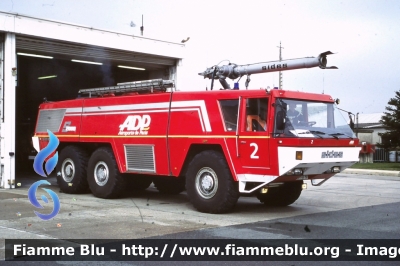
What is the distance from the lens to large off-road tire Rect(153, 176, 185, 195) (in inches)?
531

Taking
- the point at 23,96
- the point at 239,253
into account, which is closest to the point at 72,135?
the point at 239,253

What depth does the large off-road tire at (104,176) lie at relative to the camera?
12.4 metres

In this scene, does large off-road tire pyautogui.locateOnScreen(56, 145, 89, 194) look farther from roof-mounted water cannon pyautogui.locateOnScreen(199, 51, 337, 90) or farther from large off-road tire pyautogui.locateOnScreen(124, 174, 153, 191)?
roof-mounted water cannon pyautogui.locateOnScreen(199, 51, 337, 90)

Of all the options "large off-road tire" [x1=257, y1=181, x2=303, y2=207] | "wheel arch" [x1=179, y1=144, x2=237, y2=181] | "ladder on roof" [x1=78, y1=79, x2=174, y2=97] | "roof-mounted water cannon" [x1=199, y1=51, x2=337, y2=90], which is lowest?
"large off-road tire" [x1=257, y1=181, x2=303, y2=207]

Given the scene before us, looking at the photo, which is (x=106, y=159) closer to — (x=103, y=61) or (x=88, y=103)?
(x=88, y=103)

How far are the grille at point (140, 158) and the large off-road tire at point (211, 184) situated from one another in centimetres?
125

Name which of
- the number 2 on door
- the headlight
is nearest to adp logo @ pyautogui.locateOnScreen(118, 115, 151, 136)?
the number 2 on door

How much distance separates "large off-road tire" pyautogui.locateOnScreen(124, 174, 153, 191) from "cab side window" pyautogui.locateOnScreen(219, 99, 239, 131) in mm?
3432

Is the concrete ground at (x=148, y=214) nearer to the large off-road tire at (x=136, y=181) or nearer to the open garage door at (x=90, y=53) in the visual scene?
the large off-road tire at (x=136, y=181)

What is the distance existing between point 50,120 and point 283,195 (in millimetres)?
6648

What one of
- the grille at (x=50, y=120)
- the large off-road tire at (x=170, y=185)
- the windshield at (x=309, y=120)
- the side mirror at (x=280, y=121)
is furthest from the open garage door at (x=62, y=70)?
the side mirror at (x=280, y=121)

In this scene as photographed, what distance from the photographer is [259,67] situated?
1242 centimetres

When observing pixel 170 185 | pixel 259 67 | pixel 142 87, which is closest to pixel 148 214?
Result: pixel 142 87

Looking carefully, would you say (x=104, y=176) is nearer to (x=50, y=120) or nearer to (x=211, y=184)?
(x=50, y=120)
